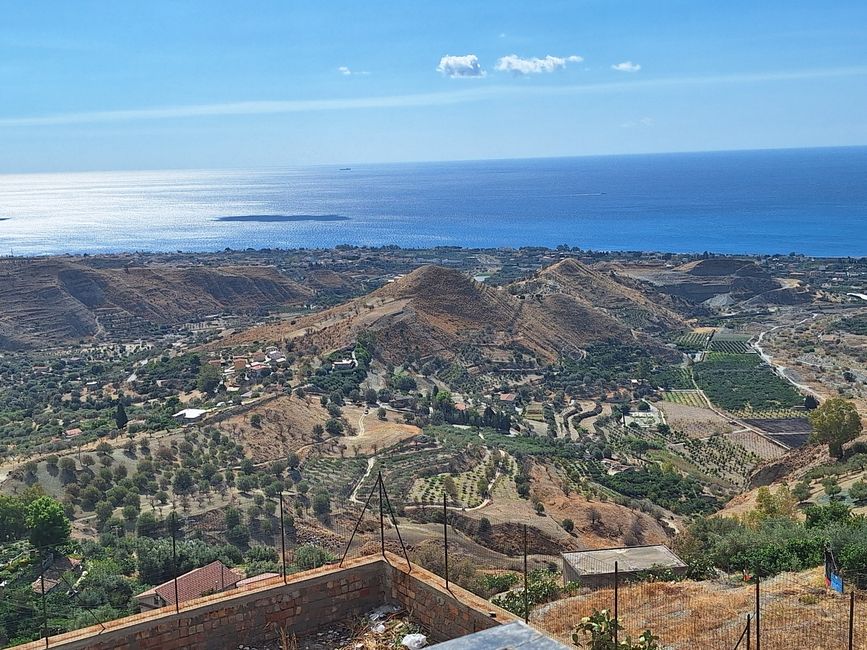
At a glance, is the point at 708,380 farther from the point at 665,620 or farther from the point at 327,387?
the point at 665,620

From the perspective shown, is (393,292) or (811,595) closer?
(811,595)

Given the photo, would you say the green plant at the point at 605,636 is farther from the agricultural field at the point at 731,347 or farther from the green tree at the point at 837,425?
the agricultural field at the point at 731,347

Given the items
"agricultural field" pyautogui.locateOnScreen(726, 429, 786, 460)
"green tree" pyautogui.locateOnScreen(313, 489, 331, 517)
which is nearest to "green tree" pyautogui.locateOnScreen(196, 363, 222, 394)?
"green tree" pyautogui.locateOnScreen(313, 489, 331, 517)

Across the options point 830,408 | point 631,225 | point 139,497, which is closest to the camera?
point 139,497

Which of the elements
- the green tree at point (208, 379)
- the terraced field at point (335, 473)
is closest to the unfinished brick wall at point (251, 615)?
the terraced field at point (335, 473)

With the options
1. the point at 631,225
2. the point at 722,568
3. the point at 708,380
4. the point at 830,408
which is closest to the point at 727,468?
the point at 830,408

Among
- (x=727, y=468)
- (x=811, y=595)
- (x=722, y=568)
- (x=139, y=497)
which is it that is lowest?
(x=727, y=468)

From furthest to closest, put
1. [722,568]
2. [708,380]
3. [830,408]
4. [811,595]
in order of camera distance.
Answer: [708,380] → [830,408] → [722,568] → [811,595]

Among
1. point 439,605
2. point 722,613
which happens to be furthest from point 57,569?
point 722,613
